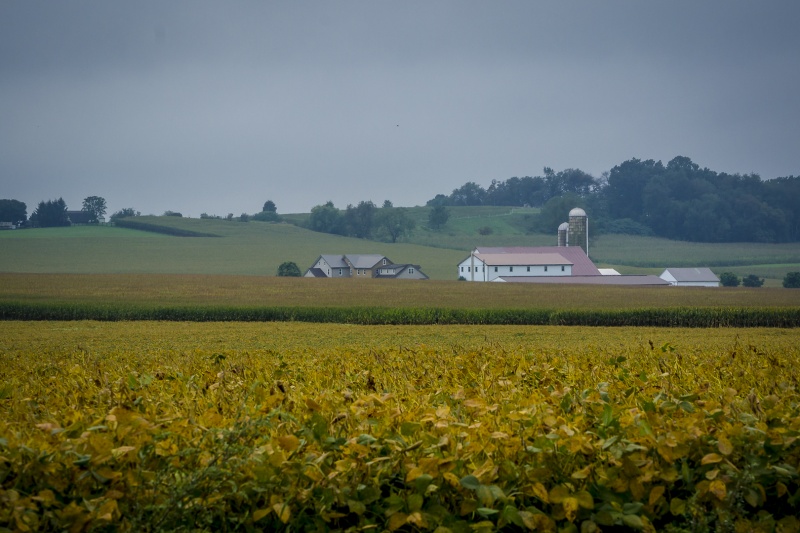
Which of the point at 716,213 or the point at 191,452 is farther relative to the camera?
the point at 716,213

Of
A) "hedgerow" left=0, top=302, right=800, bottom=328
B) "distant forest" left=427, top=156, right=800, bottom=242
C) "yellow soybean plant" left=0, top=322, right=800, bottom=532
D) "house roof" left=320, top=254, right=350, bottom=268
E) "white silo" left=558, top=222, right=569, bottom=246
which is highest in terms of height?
"distant forest" left=427, top=156, right=800, bottom=242

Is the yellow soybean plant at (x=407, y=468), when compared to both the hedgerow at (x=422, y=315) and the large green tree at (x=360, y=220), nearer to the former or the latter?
the hedgerow at (x=422, y=315)

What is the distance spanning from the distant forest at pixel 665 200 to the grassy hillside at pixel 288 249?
5020 millimetres

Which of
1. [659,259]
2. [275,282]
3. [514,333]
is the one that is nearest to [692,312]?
[514,333]

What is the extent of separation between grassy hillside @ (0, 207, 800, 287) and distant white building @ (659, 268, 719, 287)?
10.3 metres

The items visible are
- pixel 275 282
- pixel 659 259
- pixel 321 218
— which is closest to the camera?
pixel 275 282

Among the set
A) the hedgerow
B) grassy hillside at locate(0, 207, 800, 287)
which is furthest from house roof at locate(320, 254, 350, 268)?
the hedgerow

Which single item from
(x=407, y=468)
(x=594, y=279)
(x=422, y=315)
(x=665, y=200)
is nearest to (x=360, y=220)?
(x=594, y=279)

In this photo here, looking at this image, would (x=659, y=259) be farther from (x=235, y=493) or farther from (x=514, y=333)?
(x=235, y=493)

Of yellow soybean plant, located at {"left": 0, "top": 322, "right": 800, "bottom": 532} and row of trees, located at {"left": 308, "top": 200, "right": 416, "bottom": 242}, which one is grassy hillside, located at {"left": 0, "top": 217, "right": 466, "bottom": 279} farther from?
yellow soybean plant, located at {"left": 0, "top": 322, "right": 800, "bottom": 532}

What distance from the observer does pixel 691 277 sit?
90.9 metres

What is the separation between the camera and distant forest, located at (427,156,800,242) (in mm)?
139125

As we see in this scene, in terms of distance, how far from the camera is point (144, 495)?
12.9ft

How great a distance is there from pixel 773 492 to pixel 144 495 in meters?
3.24
